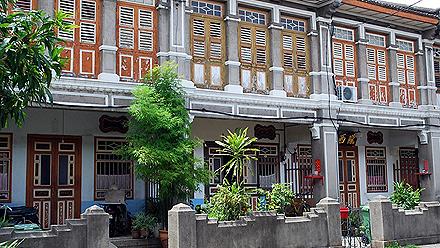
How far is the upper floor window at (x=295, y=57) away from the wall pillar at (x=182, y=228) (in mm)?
6530

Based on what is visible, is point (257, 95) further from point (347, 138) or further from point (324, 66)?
point (347, 138)

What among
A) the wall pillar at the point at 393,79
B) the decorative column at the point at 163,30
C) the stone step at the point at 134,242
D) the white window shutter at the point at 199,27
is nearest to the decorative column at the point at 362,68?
the wall pillar at the point at 393,79

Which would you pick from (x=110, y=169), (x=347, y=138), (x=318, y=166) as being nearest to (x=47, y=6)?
(x=110, y=169)

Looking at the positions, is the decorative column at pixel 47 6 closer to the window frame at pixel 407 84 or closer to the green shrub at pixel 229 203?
the green shrub at pixel 229 203

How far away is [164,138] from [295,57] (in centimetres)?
540

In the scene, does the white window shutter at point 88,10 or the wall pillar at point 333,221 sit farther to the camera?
the white window shutter at point 88,10

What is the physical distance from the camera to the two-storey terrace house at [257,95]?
12477 millimetres

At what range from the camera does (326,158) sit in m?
15.2

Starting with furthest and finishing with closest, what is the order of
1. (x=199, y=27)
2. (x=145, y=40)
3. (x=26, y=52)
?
(x=199, y=27), (x=145, y=40), (x=26, y=52)

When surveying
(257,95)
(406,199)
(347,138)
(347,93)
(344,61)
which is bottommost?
(406,199)

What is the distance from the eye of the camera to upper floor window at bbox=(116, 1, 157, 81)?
496 inches

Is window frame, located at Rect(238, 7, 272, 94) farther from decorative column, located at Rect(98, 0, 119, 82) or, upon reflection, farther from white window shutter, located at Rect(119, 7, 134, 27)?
decorative column, located at Rect(98, 0, 119, 82)

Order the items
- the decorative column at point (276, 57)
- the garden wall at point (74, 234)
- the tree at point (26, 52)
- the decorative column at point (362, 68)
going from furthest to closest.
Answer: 1. the decorative column at point (362, 68)
2. the decorative column at point (276, 57)
3. the garden wall at point (74, 234)
4. the tree at point (26, 52)

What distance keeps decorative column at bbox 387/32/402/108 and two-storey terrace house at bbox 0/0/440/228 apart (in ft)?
0.13
